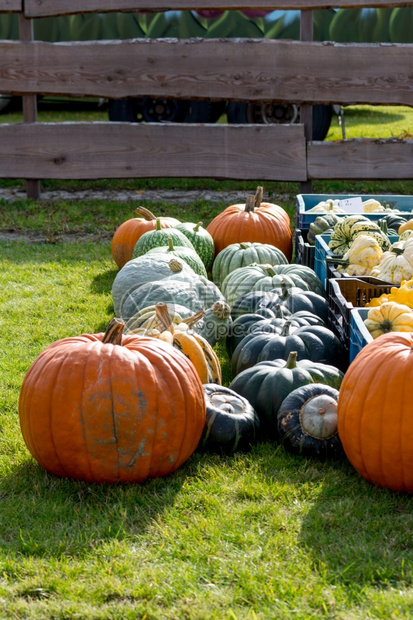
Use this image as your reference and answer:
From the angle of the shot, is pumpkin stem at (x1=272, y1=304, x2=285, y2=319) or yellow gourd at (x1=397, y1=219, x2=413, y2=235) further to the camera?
yellow gourd at (x1=397, y1=219, x2=413, y2=235)

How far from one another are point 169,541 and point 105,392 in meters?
0.65

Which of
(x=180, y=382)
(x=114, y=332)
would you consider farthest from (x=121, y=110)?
(x=180, y=382)

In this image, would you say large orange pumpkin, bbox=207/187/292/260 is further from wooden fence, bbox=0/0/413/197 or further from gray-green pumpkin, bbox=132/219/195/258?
wooden fence, bbox=0/0/413/197

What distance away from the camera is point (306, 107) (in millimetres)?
8688

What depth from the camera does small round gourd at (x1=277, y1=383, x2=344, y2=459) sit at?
331cm

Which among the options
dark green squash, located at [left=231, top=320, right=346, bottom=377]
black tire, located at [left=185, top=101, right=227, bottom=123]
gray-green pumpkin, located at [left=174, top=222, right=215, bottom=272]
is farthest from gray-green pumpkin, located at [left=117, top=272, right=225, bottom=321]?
black tire, located at [left=185, top=101, right=227, bottom=123]

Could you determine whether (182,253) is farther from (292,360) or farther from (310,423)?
(310,423)

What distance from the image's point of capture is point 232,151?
870 centimetres

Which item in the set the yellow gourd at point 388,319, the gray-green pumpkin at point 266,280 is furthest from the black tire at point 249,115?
the yellow gourd at point 388,319

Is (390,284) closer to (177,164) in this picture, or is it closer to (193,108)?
(177,164)

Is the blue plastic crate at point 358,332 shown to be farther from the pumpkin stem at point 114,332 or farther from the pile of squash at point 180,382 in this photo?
the pumpkin stem at point 114,332

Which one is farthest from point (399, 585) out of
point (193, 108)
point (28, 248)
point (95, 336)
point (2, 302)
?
point (193, 108)

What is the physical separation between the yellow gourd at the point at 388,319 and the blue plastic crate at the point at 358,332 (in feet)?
0.19

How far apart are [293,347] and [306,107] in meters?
5.51
